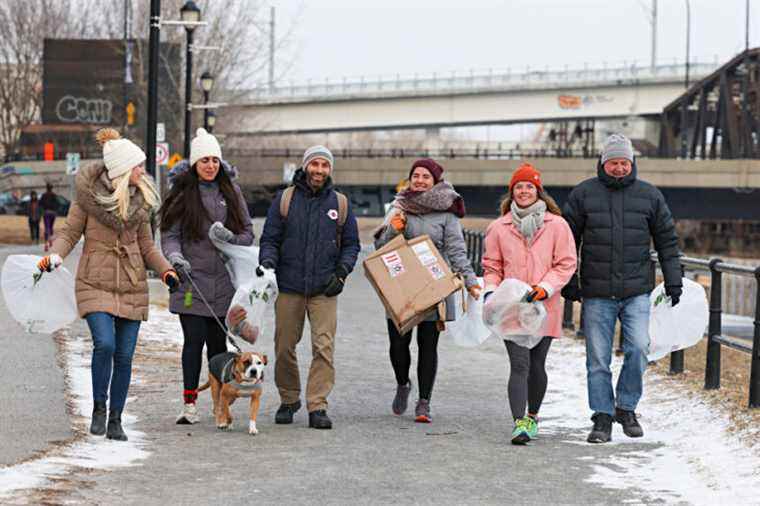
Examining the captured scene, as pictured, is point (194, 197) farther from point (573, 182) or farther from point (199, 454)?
point (573, 182)

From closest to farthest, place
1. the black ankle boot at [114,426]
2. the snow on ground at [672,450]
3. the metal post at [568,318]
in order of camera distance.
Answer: the snow on ground at [672,450] → the black ankle boot at [114,426] → the metal post at [568,318]

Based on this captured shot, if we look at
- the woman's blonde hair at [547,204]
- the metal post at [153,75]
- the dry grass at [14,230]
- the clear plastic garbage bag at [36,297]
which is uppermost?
the metal post at [153,75]

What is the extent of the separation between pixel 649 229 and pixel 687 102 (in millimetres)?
75138

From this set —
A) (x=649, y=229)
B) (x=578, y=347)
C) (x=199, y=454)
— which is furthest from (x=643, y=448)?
(x=578, y=347)

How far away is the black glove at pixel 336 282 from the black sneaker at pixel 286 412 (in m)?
0.89

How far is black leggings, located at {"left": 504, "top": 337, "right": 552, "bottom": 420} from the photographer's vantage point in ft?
33.0

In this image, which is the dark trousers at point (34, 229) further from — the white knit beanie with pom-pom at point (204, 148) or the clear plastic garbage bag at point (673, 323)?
the clear plastic garbage bag at point (673, 323)

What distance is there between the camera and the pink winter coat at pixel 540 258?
9.96 meters

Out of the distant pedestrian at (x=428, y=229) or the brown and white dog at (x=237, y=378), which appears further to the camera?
the distant pedestrian at (x=428, y=229)

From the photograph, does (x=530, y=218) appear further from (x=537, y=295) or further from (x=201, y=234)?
(x=201, y=234)

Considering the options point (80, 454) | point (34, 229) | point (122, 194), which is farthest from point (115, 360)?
point (34, 229)

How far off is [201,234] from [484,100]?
264ft

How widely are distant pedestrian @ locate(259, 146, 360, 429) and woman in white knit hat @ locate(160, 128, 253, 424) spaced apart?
0.27 m

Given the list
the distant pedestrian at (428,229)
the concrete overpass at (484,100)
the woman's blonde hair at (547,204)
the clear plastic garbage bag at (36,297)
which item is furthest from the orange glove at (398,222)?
the concrete overpass at (484,100)
